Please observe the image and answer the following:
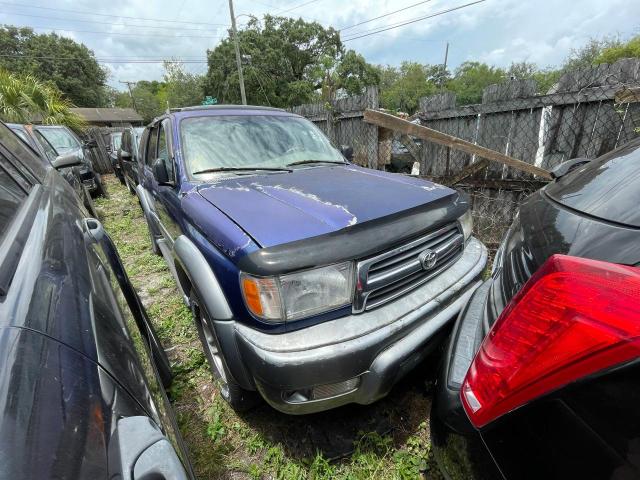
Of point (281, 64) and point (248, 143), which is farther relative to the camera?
point (281, 64)

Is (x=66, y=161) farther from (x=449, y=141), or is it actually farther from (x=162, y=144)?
(x=449, y=141)

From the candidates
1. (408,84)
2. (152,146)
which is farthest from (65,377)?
(408,84)

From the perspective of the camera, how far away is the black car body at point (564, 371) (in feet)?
2.35

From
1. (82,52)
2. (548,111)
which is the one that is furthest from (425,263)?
(82,52)

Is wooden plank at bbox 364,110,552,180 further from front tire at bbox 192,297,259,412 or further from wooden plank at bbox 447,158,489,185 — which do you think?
front tire at bbox 192,297,259,412

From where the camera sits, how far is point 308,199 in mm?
1901

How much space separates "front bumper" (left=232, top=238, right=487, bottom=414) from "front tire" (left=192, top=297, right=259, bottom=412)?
1.39 ft

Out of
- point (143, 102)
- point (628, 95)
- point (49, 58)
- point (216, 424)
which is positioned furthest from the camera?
point (143, 102)

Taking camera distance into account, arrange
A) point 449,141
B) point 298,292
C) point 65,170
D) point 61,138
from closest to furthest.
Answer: point 298,292 < point 449,141 < point 65,170 < point 61,138

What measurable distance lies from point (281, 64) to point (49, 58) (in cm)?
2984

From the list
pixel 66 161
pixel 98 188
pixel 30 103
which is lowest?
pixel 98 188

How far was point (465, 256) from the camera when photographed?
7.16ft

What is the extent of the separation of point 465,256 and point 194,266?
1738 mm

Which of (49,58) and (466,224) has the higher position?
(49,58)
